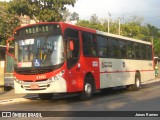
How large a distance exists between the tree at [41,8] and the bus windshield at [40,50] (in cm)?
1523

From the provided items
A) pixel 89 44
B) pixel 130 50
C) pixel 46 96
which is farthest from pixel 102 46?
pixel 130 50

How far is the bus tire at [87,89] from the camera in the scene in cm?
1659

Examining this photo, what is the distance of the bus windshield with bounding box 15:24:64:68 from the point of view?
594 inches

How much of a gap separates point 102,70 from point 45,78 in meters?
4.32

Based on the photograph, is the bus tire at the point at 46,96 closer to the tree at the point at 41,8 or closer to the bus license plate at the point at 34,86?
the bus license plate at the point at 34,86

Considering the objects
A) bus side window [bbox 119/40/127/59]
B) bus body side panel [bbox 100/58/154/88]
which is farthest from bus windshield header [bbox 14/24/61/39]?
bus side window [bbox 119/40/127/59]

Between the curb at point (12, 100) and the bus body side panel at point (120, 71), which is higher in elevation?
the bus body side panel at point (120, 71)

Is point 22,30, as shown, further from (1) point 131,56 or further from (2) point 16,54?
(1) point 131,56

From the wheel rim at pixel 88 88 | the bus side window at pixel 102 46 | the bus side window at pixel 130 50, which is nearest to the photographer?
the wheel rim at pixel 88 88

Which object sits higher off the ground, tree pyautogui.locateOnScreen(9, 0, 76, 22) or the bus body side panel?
tree pyautogui.locateOnScreen(9, 0, 76, 22)

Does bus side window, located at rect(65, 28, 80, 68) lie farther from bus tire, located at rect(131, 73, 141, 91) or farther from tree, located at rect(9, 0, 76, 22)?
tree, located at rect(9, 0, 76, 22)

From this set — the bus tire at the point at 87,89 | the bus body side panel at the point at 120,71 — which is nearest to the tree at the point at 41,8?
the bus body side panel at the point at 120,71

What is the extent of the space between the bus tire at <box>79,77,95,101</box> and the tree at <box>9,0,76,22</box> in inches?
574

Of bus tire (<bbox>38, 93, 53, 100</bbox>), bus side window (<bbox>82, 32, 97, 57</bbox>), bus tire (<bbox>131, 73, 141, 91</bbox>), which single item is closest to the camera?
bus side window (<bbox>82, 32, 97, 57</bbox>)
